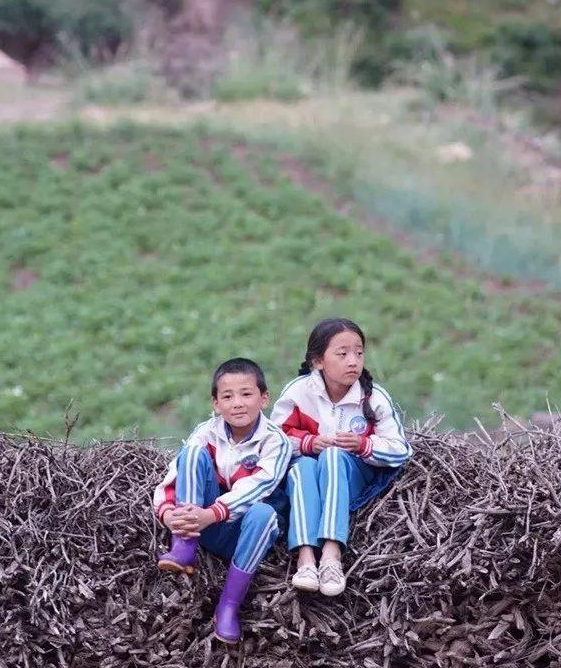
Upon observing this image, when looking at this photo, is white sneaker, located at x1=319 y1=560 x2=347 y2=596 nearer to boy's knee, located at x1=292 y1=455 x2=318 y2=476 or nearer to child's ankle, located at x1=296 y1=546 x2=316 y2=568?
child's ankle, located at x1=296 y1=546 x2=316 y2=568

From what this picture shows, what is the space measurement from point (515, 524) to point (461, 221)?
25.1ft

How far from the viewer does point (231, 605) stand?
3389 millimetres

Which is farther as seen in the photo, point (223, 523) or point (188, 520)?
point (223, 523)

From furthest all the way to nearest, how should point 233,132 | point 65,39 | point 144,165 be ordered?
point 65,39 < point 233,132 < point 144,165

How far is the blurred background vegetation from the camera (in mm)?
8250

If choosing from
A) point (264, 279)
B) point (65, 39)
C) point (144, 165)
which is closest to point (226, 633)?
point (264, 279)

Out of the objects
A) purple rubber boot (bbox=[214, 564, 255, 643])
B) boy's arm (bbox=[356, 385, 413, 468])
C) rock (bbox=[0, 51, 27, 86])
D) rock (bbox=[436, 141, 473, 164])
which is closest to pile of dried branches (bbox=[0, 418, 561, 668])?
purple rubber boot (bbox=[214, 564, 255, 643])

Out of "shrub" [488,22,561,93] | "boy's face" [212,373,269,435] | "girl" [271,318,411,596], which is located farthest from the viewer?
"shrub" [488,22,561,93]

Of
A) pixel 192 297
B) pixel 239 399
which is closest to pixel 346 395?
pixel 239 399

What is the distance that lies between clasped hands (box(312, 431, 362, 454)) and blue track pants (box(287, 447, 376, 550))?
23mm

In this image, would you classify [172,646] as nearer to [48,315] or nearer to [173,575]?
[173,575]

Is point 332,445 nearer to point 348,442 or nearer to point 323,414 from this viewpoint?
point 348,442

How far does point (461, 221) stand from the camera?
10828mm

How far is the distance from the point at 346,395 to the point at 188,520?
30.6 inches
